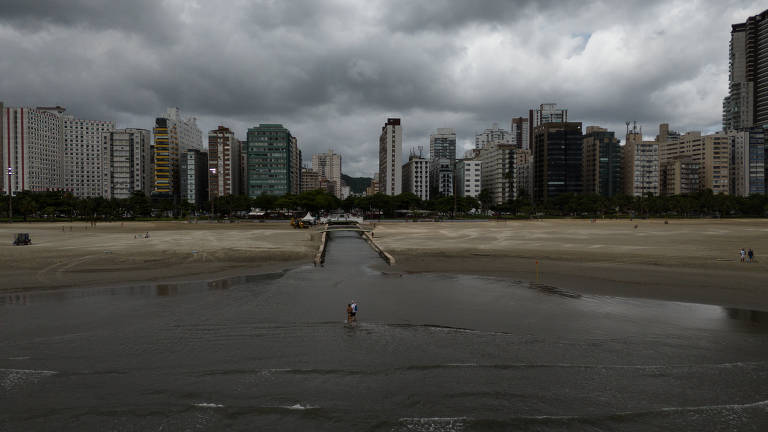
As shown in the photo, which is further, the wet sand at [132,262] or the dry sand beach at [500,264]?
the wet sand at [132,262]

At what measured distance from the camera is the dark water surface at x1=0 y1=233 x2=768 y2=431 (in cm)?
1242

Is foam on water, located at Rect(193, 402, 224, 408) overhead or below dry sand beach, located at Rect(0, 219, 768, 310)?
below

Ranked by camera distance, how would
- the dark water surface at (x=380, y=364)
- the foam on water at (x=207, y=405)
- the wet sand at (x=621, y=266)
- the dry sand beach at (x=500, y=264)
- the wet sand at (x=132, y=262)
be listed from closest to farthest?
1. the dark water surface at (x=380, y=364)
2. the foam on water at (x=207, y=405)
3. the wet sand at (x=621, y=266)
4. the dry sand beach at (x=500, y=264)
5. the wet sand at (x=132, y=262)

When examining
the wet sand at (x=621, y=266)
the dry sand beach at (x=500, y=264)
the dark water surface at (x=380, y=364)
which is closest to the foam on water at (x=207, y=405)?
the dark water surface at (x=380, y=364)

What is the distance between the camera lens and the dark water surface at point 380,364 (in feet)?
40.8

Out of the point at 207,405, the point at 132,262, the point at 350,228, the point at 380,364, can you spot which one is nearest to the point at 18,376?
the point at 207,405

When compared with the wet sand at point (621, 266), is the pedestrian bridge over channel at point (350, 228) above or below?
above

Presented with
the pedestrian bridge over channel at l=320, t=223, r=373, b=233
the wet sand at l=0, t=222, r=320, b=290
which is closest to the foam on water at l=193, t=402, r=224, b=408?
the wet sand at l=0, t=222, r=320, b=290

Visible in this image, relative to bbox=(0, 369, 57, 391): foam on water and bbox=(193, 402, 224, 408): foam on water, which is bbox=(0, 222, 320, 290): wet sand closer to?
bbox=(0, 369, 57, 391): foam on water

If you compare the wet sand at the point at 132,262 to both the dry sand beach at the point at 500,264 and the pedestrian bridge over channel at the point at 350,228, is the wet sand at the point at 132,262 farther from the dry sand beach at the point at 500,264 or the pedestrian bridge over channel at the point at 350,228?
the pedestrian bridge over channel at the point at 350,228

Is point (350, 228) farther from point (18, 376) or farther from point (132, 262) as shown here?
point (18, 376)

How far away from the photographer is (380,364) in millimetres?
16109

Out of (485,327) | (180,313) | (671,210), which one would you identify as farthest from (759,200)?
(180,313)

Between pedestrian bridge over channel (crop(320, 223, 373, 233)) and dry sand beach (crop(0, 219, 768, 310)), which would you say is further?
pedestrian bridge over channel (crop(320, 223, 373, 233))
